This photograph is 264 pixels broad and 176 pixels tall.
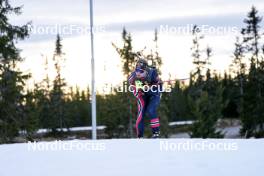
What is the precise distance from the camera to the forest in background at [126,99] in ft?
79.6

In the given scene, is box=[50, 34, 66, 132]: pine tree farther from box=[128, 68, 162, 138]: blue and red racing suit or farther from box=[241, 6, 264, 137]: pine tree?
box=[128, 68, 162, 138]: blue and red racing suit

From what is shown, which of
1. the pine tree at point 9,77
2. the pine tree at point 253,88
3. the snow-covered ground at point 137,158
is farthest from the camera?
the pine tree at point 253,88

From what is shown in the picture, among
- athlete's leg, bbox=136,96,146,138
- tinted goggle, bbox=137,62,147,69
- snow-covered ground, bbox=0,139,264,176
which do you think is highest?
tinted goggle, bbox=137,62,147,69

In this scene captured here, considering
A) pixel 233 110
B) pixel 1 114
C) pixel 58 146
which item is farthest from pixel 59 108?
pixel 58 146

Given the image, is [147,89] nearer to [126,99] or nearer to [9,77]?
[9,77]

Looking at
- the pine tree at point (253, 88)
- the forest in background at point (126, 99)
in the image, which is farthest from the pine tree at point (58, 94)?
the pine tree at point (253, 88)

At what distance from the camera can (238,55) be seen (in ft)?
178

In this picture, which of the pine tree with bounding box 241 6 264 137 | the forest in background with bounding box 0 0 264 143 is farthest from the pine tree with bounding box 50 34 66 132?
the pine tree with bounding box 241 6 264 137

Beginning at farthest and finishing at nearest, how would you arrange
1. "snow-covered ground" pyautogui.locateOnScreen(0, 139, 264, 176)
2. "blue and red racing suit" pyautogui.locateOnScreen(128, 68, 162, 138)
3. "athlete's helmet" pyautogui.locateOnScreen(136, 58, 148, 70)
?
"blue and red racing suit" pyautogui.locateOnScreen(128, 68, 162, 138) → "athlete's helmet" pyautogui.locateOnScreen(136, 58, 148, 70) → "snow-covered ground" pyautogui.locateOnScreen(0, 139, 264, 176)

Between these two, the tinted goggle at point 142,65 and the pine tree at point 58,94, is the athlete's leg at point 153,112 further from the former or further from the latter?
the pine tree at point 58,94

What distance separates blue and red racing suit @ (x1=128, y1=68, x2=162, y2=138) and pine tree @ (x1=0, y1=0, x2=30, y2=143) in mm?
13172

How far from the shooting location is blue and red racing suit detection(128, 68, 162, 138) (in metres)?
10.2

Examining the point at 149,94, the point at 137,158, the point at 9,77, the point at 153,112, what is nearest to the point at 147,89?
the point at 149,94

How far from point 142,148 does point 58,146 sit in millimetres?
1832
